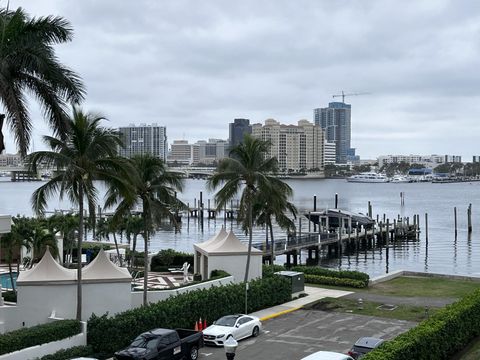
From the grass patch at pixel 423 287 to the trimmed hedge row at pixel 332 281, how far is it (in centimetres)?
45

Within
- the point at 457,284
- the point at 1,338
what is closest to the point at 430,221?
the point at 457,284

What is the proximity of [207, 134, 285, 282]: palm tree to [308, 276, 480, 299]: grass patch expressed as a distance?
9918 millimetres

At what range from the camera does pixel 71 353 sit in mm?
22547

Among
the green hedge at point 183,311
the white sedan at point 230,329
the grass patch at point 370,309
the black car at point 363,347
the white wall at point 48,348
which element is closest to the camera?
the white wall at point 48,348

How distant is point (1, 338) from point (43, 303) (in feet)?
16.2

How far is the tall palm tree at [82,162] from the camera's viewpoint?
22.8 metres

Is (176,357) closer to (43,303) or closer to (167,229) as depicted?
(43,303)

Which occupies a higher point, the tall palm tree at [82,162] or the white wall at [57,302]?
the tall palm tree at [82,162]

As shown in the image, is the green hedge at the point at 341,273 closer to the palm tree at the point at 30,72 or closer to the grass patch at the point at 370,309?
the grass patch at the point at 370,309

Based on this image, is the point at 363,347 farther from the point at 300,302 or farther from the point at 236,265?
the point at 236,265

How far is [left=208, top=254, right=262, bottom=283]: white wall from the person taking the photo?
3584 cm

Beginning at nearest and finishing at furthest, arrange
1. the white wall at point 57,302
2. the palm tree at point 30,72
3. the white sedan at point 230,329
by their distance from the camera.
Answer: the palm tree at point 30,72 → the white sedan at point 230,329 → the white wall at point 57,302

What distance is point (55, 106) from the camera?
19484 millimetres

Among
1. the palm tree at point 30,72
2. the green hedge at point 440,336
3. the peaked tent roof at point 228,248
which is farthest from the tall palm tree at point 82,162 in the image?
the peaked tent roof at point 228,248
